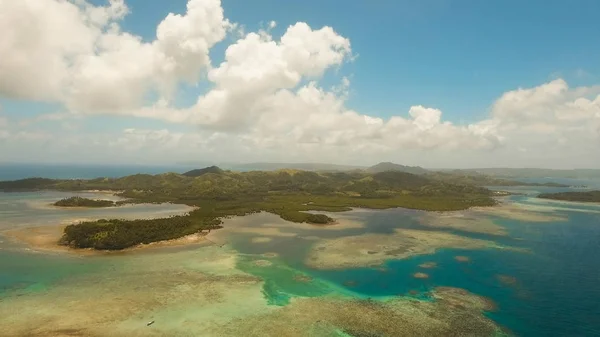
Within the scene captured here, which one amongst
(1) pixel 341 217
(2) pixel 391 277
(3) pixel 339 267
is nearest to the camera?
(2) pixel 391 277

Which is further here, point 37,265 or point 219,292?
point 37,265

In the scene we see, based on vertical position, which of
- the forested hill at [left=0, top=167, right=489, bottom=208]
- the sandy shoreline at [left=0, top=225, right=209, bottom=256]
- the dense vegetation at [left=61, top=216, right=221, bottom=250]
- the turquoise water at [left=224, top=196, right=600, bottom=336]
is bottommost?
the turquoise water at [left=224, top=196, right=600, bottom=336]

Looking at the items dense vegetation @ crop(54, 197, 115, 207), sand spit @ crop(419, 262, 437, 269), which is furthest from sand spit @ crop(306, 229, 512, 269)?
dense vegetation @ crop(54, 197, 115, 207)

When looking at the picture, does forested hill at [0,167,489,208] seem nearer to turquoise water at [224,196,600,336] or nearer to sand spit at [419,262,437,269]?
turquoise water at [224,196,600,336]

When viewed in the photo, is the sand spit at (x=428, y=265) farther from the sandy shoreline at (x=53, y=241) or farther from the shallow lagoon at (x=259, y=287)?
the sandy shoreline at (x=53, y=241)

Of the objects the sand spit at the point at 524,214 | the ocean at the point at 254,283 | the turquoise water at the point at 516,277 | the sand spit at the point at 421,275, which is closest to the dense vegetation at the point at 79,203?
the ocean at the point at 254,283

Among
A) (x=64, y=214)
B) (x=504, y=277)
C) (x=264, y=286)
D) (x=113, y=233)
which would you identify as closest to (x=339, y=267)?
(x=264, y=286)

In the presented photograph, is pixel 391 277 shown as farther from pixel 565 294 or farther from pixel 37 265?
pixel 37 265
